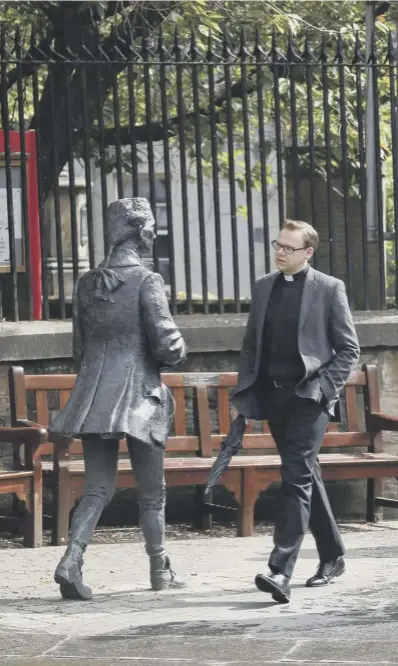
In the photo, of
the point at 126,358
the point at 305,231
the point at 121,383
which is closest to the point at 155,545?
the point at 121,383

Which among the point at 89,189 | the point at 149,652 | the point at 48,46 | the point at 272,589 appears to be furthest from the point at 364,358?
the point at 149,652

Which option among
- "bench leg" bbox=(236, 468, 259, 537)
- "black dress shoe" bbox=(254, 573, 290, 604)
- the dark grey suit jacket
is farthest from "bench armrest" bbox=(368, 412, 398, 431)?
"black dress shoe" bbox=(254, 573, 290, 604)

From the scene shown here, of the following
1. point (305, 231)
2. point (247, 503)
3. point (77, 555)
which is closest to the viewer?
point (77, 555)

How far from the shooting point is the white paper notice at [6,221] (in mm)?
10125

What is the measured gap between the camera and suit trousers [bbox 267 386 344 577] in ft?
23.8

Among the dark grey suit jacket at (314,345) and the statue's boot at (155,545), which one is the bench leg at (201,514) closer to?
the statue's boot at (155,545)

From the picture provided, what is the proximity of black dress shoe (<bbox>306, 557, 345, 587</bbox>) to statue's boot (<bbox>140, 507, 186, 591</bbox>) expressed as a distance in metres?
0.69

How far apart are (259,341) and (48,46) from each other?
136 inches

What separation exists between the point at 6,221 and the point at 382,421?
270 cm

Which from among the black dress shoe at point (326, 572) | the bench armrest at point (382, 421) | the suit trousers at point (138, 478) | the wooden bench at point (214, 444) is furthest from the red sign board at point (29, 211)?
the black dress shoe at point (326, 572)

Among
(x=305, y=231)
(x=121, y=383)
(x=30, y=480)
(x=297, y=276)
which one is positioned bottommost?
(x=30, y=480)

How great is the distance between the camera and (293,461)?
7332 mm

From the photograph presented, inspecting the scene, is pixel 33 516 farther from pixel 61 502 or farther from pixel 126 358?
pixel 126 358

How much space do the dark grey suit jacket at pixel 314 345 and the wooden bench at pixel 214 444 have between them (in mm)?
1941
